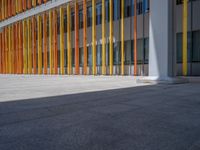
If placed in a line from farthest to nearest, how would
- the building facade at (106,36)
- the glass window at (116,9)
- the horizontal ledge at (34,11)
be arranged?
1. the horizontal ledge at (34,11)
2. the glass window at (116,9)
3. the building facade at (106,36)

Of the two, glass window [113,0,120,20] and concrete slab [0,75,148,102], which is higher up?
glass window [113,0,120,20]

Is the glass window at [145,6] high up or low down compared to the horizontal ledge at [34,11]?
down

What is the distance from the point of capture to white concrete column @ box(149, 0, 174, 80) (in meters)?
10.6

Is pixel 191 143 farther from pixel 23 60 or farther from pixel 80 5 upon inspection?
pixel 23 60

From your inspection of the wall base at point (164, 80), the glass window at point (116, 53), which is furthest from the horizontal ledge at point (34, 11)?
the wall base at point (164, 80)

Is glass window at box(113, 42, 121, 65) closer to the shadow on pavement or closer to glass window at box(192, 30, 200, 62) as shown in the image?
glass window at box(192, 30, 200, 62)

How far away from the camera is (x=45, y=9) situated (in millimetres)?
25422

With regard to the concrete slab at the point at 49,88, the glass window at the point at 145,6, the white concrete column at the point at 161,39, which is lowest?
the concrete slab at the point at 49,88

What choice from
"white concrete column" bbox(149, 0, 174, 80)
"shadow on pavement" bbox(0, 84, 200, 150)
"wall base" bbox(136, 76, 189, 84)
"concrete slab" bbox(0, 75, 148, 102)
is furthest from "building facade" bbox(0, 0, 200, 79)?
"shadow on pavement" bbox(0, 84, 200, 150)

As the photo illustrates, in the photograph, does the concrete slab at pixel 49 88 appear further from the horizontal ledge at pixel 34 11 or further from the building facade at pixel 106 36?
the horizontal ledge at pixel 34 11

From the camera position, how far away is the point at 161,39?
35.1 ft

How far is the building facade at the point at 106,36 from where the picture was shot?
35.8 feet

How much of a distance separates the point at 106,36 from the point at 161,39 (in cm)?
1236

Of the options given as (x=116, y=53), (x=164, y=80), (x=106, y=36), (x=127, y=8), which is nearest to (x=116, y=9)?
(x=127, y=8)
